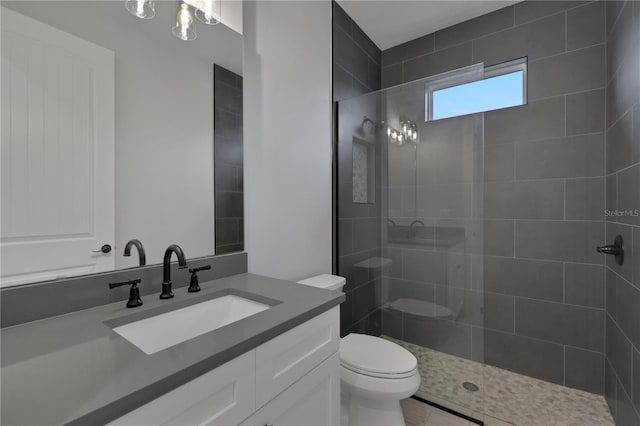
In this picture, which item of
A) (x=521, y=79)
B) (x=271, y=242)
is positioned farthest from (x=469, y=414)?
(x=521, y=79)

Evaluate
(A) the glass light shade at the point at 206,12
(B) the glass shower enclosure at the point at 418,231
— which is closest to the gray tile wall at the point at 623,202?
(B) the glass shower enclosure at the point at 418,231

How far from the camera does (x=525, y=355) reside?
216 cm

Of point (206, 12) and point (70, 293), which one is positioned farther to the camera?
point (206, 12)

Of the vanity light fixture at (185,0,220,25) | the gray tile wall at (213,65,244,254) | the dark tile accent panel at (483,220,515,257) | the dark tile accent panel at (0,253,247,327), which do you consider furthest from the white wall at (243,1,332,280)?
the dark tile accent panel at (483,220,515,257)

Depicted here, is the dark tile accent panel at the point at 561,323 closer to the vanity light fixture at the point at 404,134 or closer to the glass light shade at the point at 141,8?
the vanity light fixture at the point at 404,134

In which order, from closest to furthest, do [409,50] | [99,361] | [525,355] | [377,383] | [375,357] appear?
→ 1. [99,361]
2. [377,383]
3. [375,357]
4. [525,355]
5. [409,50]

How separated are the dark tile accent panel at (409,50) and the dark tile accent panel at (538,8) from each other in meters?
0.62

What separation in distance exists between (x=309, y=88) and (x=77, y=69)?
50.0 inches

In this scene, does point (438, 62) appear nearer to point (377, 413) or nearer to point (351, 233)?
point (351, 233)

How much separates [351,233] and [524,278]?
1.32 meters

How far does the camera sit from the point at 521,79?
2236 mm

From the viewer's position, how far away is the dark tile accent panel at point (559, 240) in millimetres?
1962

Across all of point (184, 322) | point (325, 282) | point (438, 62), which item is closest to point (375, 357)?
point (325, 282)

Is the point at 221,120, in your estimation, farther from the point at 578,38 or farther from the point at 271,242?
the point at 578,38
